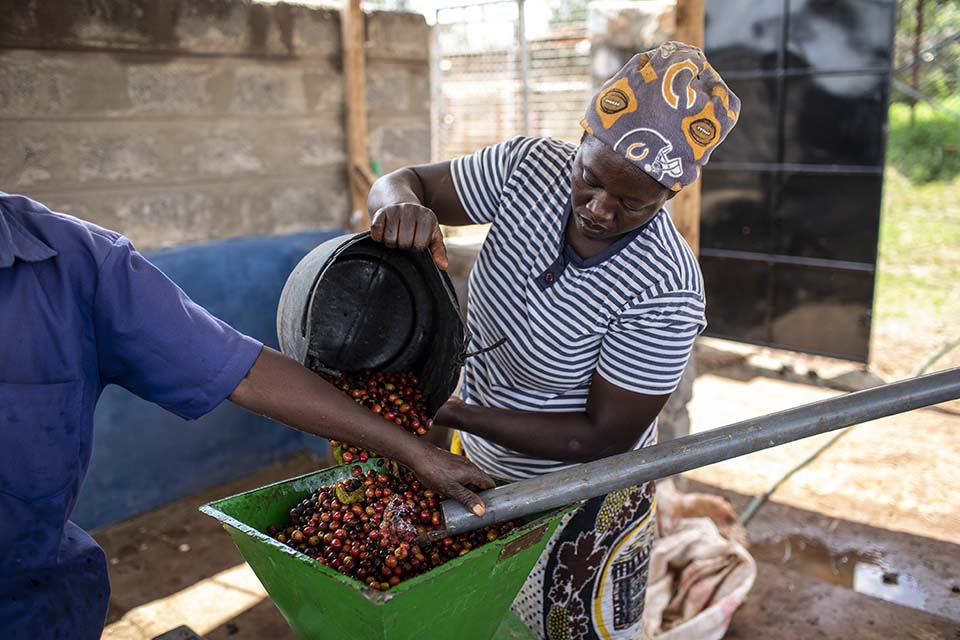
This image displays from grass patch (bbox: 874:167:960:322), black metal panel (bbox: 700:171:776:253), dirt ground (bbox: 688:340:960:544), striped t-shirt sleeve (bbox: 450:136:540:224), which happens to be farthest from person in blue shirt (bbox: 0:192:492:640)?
grass patch (bbox: 874:167:960:322)

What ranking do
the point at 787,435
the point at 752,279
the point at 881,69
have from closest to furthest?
the point at 787,435
the point at 881,69
the point at 752,279

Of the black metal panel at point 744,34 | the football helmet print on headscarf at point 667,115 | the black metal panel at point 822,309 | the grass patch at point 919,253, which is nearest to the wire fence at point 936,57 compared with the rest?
the grass patch at point 919,253

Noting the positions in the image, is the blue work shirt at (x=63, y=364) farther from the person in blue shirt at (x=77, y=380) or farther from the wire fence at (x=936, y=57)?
the wire fence at (x=936, y=57)

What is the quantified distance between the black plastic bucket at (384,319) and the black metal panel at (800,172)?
15.8 feet

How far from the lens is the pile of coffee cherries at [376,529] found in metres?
1.54

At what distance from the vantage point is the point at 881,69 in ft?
18.7

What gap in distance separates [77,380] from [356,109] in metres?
3.39

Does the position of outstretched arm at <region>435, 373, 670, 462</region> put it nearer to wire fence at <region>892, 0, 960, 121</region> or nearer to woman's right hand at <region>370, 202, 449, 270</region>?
woman's right hand at <region>370, 202, 449, 270</region>

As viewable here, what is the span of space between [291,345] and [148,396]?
0.36m

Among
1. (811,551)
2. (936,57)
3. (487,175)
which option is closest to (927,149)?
(936,57)

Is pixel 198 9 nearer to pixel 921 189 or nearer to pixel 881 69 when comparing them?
pixel 881 69

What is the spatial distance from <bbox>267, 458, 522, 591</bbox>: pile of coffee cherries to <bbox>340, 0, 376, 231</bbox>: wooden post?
2.95 metres

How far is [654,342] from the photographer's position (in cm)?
195

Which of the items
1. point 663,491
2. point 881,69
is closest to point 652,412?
point 663,491
